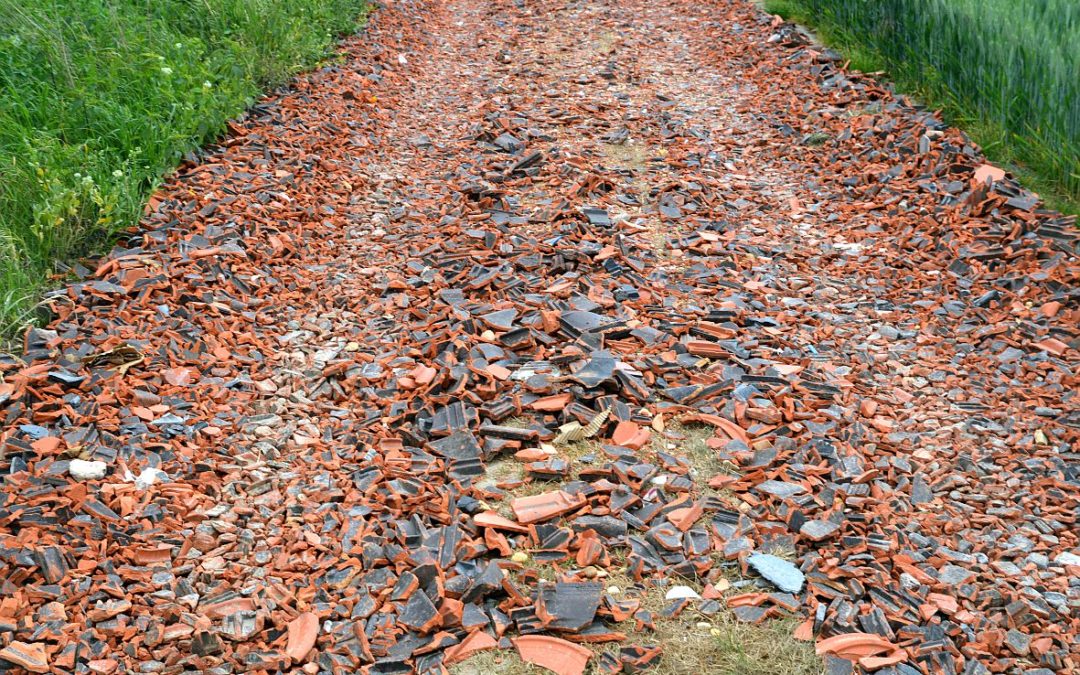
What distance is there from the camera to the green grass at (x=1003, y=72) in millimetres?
5191

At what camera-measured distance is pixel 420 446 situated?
146 inches

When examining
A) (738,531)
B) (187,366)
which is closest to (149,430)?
(187,366)

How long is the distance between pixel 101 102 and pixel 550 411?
3.82 metres

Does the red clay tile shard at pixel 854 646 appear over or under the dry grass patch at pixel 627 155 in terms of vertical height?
under

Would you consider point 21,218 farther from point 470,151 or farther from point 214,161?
point 470,151

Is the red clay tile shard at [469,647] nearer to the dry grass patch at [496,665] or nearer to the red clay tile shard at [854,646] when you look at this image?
the dry grass patch at [496,665]

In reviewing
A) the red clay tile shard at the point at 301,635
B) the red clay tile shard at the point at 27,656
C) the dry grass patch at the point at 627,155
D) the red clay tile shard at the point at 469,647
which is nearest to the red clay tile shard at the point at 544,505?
the red clay tile shard at the point at 469,647

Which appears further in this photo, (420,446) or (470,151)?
(470,151)

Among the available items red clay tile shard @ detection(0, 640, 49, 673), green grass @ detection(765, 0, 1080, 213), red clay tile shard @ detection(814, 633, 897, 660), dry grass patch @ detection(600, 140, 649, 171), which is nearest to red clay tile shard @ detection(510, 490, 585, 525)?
red clay tile shard @ detection(814, 633, 897, 660)

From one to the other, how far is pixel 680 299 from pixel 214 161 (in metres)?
3.45

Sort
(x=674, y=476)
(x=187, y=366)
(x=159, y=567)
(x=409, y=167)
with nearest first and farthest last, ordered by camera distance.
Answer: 1. (x=159, y=567)
2. (x=674, y=476)
3. (x=187, y=366)
4. (x=409, y=167)

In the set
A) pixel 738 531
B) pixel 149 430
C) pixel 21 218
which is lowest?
pixel 738 531

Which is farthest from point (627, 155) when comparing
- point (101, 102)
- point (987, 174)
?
point (101, 102)

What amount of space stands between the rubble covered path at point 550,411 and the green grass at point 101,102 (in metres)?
0.25
